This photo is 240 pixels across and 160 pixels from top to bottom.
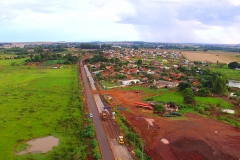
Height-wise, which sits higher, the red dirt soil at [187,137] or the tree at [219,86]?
the tree at [219,86]

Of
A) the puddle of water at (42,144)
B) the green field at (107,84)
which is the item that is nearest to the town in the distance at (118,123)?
the puddle of water at (42,144)

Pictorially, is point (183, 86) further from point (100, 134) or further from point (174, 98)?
point (100, 134)


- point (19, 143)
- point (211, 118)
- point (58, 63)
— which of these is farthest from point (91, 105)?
point (58, 63)

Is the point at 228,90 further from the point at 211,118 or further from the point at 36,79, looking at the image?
the point at 36,79

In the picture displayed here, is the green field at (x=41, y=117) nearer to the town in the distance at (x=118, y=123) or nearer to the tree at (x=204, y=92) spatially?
the town in the distance at (x=118, y=123)

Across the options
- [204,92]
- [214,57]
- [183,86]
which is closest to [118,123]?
[204,92]

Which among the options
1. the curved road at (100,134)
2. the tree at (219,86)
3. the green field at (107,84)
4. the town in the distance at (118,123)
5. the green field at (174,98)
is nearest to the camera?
the curved road at (100,134)
